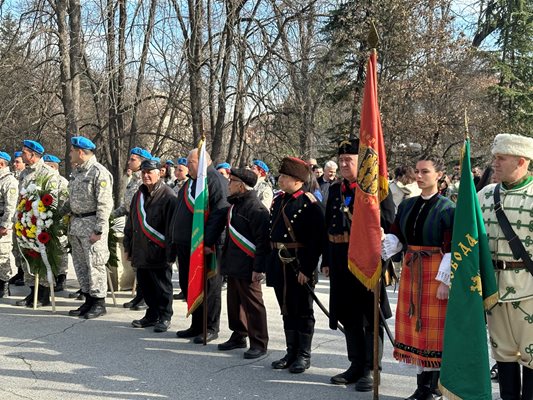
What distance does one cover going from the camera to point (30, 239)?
820cm

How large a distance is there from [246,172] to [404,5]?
49.9 ft

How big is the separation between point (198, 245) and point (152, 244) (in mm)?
1067

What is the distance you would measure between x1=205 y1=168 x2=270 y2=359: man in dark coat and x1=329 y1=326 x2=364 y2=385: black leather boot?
1.07 metres

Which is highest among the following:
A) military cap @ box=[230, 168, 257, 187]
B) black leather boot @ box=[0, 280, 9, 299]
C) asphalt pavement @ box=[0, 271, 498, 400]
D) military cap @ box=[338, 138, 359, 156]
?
military cap @ box=[338, 138, 359, 156]

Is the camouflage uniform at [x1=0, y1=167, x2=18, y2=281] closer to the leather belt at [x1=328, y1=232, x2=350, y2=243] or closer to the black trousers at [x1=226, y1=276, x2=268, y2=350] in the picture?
the black trousers at [x1=226, y1=276, x2=268, y2=350]

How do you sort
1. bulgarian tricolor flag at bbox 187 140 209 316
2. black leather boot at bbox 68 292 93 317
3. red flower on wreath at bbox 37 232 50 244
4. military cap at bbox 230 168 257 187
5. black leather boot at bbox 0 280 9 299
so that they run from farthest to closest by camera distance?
black leather boot at bbox 0 280 9 299 < red flower on wreath at bbox 37 232 50 244 < black leather boot at bbox 68 292 93 317 < bulgarian tricolor flag at bbox 187 140 209 316 < military cap at bbox 230 168 257 187

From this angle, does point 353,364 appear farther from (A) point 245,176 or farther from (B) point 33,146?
(B) point 33,146

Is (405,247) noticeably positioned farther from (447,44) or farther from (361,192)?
(447,44)

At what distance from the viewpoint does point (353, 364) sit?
5.26 m

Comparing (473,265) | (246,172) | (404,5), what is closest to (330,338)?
(246,172)

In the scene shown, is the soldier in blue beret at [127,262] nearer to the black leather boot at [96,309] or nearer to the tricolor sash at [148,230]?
the black leather boot at [96,309]

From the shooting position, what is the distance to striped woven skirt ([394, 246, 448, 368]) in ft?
14.7

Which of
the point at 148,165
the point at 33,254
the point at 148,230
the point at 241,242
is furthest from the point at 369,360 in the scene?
the point at 33,254

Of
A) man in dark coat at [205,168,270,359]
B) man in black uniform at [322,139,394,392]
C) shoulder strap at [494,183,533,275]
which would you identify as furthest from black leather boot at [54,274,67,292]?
shoulder strap at [494,183,533,275]
